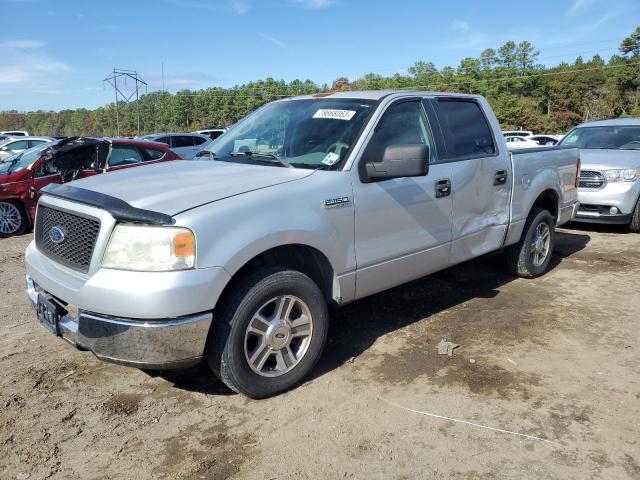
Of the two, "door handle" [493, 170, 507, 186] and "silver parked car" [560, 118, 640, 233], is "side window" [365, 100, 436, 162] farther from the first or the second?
"silver parked car" [560, 118, 640, 233]

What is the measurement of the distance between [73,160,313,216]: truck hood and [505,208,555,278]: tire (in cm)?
317

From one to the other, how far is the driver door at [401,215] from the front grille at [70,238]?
5.50 feet

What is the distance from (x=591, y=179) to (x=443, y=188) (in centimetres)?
532

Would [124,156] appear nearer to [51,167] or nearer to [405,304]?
[51,167]

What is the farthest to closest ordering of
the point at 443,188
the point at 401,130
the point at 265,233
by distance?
the point at 443,188, the point at 401,130, the point at 265,233

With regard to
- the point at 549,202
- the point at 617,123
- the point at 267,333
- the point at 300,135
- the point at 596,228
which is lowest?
the point at 596,228

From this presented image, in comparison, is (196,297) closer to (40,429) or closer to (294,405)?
(294,405)

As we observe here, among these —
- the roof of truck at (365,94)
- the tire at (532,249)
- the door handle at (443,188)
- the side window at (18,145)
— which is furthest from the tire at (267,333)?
the side window at (18,145)

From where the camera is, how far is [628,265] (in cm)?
645

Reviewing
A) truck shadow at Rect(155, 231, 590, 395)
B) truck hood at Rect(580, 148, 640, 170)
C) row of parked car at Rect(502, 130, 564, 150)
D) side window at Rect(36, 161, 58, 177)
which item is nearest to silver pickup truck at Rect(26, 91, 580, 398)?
truck shadow at Rect(155, 231, 590, 395)

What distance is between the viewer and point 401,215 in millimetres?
3895

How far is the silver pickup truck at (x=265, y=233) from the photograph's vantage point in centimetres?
279

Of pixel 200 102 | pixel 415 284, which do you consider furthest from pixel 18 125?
pixel 415 284

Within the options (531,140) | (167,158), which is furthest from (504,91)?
(167,158)
